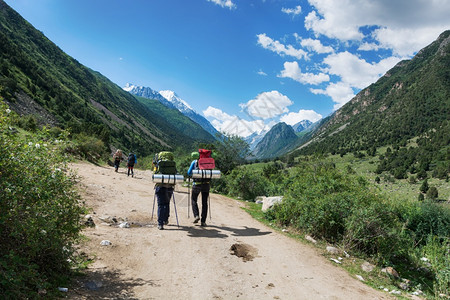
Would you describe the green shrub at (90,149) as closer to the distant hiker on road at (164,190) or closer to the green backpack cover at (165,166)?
the green backpack cover at (165,166)

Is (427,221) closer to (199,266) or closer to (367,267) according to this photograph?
(367,267)

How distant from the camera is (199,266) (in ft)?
22.5

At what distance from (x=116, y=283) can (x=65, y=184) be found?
8.02 ft

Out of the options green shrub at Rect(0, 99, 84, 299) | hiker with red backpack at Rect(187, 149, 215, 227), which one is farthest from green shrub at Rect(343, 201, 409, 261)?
green shrub at Rect(0, 99, 84, 299)

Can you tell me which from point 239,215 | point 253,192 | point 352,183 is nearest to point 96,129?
point 253,192

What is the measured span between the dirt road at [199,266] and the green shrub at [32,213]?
0.82 metres

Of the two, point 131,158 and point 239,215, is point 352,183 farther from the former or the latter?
point 131,158

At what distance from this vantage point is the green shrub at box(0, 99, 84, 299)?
402cm

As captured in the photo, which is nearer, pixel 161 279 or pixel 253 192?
pixel 161 279

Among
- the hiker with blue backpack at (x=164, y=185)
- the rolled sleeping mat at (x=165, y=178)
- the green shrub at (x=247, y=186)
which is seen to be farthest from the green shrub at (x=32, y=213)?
the green shrub at (x=247, y=186)

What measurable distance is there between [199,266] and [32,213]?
417cm

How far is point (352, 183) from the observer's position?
12953 millimetres

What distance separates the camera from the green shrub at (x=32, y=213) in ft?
13.2

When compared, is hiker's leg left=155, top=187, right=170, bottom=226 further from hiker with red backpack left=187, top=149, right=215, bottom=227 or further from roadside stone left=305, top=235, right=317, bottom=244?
roadside stone left=305, top=235, right=317, bottom=244
